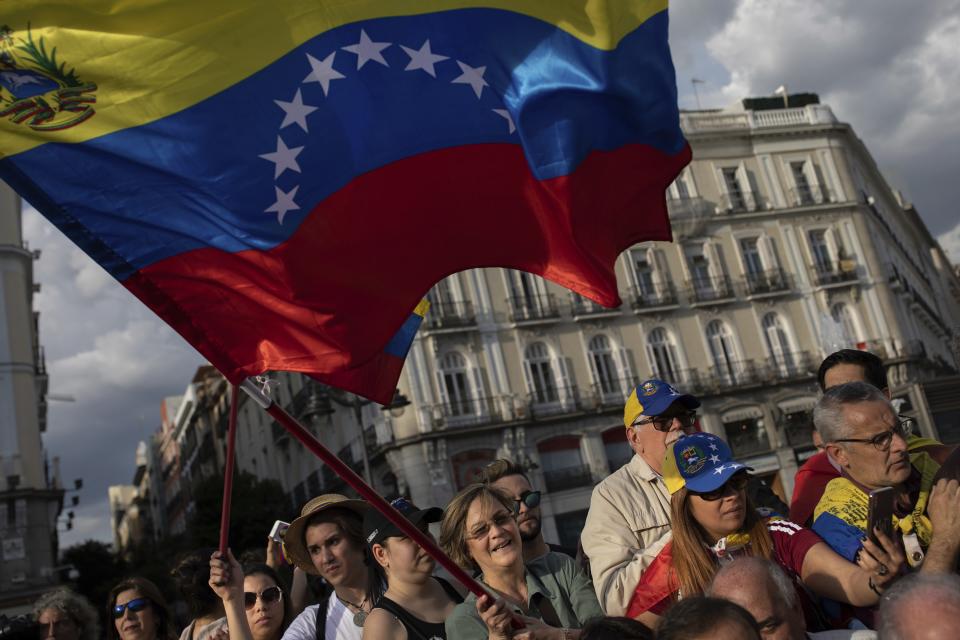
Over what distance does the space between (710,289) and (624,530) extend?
33.3 meters

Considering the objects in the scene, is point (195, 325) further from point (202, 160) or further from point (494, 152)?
point (494, 152)

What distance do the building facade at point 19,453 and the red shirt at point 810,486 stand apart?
30.3 meters

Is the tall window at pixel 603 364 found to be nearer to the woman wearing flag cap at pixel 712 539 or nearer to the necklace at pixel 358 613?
the necklace at pixel 358 613

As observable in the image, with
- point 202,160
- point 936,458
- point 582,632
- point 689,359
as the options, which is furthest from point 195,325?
point 689,359

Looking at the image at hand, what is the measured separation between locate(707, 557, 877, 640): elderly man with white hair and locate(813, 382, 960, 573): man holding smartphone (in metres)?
0.44

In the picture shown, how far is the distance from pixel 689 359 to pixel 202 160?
106ft

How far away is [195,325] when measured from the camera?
3.49 meters

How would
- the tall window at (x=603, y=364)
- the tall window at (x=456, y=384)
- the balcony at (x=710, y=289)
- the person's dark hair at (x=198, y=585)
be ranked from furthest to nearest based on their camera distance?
the balcony at (x=710, y=289), the tall window at (x=603, y=364), the tall window at (x=456, y=384), the person's dark hair at (x=198, y=585)

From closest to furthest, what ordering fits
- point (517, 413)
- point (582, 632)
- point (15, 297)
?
point (582, 632), point (517, 413), point (15, 297)

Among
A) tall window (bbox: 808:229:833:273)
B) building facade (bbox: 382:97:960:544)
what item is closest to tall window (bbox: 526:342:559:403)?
building facade (bbox: 382:97:960:544)

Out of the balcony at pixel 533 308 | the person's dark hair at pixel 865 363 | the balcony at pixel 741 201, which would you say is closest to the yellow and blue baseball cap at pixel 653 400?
the person's dark hair at pixel 865 363

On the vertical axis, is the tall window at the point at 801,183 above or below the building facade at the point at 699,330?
above

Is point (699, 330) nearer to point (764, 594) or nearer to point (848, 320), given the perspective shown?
point (848, 320)

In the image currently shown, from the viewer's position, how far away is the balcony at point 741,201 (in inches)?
1471
